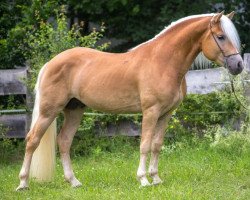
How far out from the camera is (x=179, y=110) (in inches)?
404

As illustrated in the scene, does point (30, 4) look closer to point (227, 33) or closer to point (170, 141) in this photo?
point (170, 141)

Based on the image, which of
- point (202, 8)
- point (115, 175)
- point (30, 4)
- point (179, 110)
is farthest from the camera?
point (202, 8)

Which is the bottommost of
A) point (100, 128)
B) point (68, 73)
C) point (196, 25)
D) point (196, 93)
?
point (100, 128)

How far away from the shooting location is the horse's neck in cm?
731

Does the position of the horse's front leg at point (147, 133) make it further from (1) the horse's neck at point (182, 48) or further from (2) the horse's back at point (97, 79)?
(1) the horse's neck at point (182, 48)

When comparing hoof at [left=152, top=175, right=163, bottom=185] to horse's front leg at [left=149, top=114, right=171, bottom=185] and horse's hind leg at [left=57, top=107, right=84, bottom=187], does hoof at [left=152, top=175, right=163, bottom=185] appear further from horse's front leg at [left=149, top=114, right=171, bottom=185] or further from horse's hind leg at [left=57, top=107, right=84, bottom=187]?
horse's hind leg at [left=57, top=107, right=84, bottom=187]

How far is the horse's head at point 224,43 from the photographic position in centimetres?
708

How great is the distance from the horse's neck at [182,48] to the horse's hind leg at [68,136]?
1.35 meters

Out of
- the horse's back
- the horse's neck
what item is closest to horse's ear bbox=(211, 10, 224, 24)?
the horse's neck

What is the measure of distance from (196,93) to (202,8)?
387 cm

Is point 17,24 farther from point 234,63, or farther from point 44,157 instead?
point 234,63

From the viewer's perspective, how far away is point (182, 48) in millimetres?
7363

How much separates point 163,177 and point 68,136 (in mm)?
1295

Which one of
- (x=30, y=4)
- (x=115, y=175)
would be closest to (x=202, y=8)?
(x=30, y=4)
